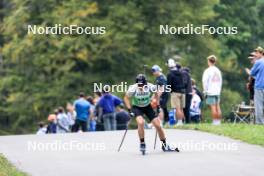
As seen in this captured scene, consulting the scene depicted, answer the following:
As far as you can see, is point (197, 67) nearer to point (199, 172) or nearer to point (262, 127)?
point (262, 127)

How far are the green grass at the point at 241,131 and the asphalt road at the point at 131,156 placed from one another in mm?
277

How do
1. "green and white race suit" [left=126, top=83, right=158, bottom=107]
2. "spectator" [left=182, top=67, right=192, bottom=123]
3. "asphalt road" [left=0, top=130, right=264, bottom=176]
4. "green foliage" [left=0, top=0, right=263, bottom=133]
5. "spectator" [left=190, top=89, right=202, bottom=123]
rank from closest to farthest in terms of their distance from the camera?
"asphalt road" [left=0, top=130, right=264, bottom=176] → "green and white race suit" [left=126, top=83, right=158, bottom=107] → "spectator" [left=182, top=67, right=192, bottom=123] → "spectator" [left=190, top=89, right=202, bottom=123] → "green foliage" [left=0, top=0, right=263, bottom=133]

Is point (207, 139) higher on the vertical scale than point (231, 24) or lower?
lower

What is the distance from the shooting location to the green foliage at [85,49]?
47.4m

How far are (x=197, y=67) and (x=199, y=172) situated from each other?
3409 cm

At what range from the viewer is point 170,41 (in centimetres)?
5047

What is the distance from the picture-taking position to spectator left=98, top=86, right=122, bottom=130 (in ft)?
106

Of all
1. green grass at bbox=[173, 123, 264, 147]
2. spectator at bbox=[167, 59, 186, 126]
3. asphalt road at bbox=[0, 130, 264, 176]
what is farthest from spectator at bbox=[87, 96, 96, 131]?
asphalt road at bbox=[0, 130, 264, 176]

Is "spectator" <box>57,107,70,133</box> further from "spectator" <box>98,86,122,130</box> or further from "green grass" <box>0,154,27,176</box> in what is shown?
"green grass" <box>0,154,27,176</box>

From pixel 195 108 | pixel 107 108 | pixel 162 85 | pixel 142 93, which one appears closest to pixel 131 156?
pixel 142 93

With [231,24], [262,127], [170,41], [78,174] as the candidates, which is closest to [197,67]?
[170,41]

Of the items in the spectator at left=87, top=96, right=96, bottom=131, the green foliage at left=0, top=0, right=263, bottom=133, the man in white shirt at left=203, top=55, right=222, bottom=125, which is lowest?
the spectator at left=87, top=96, right=96, bottom=131

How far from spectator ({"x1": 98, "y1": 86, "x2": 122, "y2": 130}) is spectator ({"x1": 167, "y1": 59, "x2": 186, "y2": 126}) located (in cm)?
436

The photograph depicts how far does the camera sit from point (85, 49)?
46.8 meters
